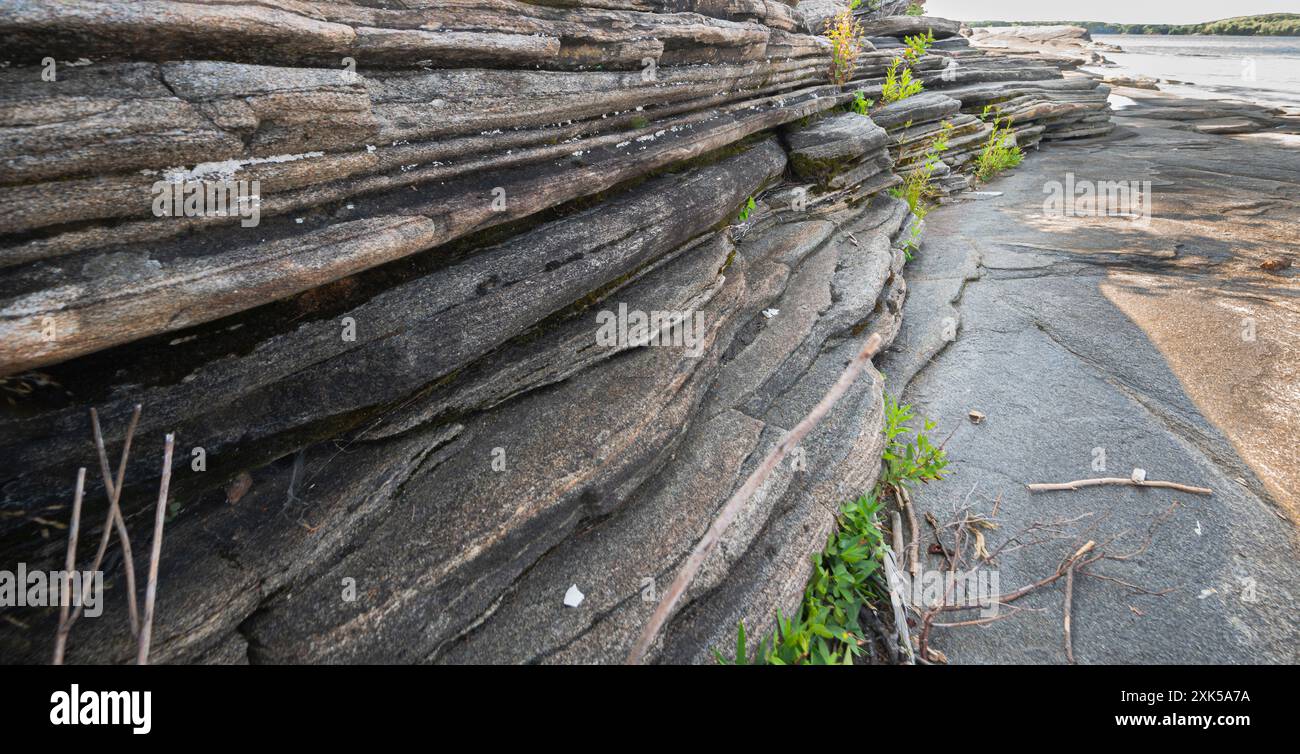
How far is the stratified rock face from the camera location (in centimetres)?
267

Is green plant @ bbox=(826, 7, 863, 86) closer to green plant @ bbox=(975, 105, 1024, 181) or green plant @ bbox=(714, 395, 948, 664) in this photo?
green plant @ bbox=(975, 105, 1024, 181)

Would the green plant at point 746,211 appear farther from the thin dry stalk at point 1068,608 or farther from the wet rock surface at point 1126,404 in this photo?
the thin dry stalk at point 1068,608

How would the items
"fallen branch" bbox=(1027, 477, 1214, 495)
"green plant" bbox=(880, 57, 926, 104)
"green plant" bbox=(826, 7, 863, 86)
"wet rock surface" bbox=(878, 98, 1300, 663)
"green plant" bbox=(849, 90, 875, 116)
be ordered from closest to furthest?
"wet rock surface" bbox=(878, 98, 1300, 663), "fallen branch" bbox=(1027, 477, 1214, 495), "green plant" bbox=(826, 7, 863, 86), "green plant" bbox=(849, 90, 875, 116), "green plant" bbox=(880, 57, 926, 104)

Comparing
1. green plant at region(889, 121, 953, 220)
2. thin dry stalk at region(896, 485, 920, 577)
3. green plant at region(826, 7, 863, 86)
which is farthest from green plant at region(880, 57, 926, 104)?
thin dry stalk at region(896, 485, 920, 577)

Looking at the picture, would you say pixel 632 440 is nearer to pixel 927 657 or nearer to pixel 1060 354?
pixel 927 657

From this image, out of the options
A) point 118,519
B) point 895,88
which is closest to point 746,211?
point 895,88


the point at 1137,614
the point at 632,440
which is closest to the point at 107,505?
the point at 632,440

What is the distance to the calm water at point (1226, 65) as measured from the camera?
27.5 metres

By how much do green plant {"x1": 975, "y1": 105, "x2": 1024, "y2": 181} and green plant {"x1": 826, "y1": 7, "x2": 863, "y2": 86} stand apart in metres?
5.20

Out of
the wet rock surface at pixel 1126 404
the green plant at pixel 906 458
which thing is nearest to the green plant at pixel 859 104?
the wet rock surface at pixel 1126 404

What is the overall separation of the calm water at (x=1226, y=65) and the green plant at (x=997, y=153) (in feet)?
58.9

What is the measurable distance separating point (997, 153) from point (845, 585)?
45.5 feet

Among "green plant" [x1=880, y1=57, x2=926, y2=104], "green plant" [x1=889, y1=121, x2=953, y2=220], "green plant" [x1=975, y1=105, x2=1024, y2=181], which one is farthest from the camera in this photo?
"green plant" [x1=975, y1=105, x2=1024, y2=181]

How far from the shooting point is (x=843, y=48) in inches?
378
